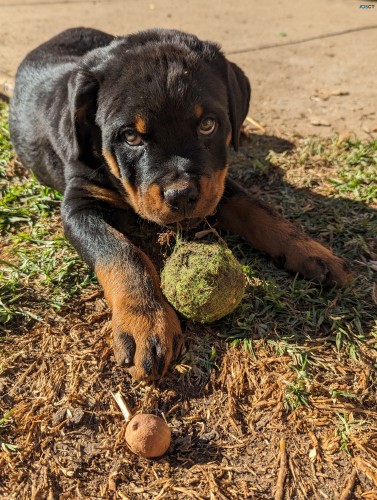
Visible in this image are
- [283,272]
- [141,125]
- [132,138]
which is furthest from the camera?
[283,272]

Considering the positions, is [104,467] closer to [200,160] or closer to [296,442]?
[296,442]

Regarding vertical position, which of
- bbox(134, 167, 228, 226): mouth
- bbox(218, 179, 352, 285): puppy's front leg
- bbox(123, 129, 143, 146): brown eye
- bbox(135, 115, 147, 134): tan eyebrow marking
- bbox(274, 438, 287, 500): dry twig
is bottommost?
bbox(274, 438, 287, 500): dry twig

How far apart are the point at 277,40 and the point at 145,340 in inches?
211

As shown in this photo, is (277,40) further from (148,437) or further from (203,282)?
(148,437)

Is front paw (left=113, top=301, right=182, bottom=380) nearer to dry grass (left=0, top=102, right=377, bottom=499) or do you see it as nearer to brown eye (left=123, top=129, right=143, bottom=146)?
dry grass (left=0, top=102, right=377, bottom=499)

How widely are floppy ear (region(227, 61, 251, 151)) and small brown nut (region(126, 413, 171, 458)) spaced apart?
1.79m

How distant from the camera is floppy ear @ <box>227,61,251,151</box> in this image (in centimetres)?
308

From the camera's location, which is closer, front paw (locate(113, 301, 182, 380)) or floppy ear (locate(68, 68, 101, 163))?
front paw (locate(113, 301, 182, 380))

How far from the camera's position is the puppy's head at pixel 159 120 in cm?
257

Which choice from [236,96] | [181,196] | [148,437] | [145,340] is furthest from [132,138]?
[148,437]

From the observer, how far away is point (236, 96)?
3131 mm

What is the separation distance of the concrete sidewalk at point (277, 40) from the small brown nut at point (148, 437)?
3171mm

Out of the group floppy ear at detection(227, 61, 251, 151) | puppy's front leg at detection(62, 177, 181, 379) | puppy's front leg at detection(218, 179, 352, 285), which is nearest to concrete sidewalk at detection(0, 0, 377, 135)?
floppy ear at detection(227, 61, 251, 151)

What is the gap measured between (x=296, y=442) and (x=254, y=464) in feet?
0.61
